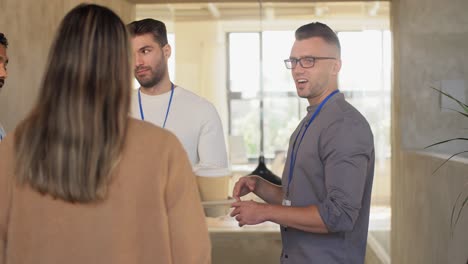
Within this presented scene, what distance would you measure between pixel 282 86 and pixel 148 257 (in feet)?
22.2

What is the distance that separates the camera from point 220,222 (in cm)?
704

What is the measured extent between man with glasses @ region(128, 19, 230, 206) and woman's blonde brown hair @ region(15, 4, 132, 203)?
111 cm

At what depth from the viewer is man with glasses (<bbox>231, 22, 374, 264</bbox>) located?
87.0 inches

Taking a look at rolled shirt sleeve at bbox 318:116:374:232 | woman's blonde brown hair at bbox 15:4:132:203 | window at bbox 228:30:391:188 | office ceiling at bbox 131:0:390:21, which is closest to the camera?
woman's blonde brown hair at bbox 15:4:132:203

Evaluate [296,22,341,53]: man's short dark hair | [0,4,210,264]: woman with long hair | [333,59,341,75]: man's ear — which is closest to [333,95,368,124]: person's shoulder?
[333,59,341,75]: man's ear

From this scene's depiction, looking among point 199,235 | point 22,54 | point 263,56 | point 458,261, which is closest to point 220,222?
point 263,56

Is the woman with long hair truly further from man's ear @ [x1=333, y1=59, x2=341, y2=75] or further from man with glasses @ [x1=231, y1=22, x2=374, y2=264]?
man's ear @ [x1=333, y1=59, x2=341, y2=75]

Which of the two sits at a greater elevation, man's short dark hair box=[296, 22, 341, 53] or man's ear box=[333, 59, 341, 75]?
man's short dark hair box=[296, 22, 341, 53]

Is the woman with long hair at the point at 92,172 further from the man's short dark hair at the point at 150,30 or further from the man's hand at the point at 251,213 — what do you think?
the man's short dark hair at the point at 150,30

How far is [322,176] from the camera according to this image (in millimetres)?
2309

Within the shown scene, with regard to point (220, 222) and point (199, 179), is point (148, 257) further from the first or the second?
point (220, 222)

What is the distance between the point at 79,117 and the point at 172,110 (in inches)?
47.8

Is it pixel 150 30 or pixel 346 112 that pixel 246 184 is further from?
pixel 150 30

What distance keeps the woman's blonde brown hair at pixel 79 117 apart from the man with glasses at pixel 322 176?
0.88 metres
